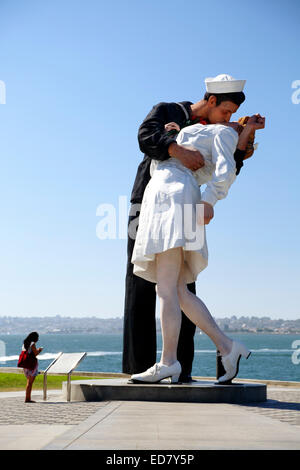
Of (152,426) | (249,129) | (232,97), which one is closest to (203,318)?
(249,129)

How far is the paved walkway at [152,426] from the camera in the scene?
3600 mm

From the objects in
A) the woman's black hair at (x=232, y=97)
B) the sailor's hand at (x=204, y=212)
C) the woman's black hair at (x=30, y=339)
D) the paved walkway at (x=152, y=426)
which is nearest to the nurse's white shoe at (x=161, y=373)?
the paved walkway at (x=152, y=426)

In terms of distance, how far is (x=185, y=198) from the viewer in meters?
6.14

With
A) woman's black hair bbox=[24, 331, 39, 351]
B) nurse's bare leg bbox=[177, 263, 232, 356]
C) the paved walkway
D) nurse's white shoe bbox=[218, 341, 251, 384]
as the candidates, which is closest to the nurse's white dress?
nurse's bare leg bbox=[177, 263, 232, 356]

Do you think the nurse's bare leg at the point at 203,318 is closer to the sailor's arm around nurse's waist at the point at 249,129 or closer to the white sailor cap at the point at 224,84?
the sailor's arm around nurse's waist at the point at 249,129

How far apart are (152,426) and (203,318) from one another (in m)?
2.04

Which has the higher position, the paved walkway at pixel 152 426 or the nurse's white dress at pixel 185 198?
the nurse's white dress at pixel 185 198

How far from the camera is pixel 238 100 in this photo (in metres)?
6.57

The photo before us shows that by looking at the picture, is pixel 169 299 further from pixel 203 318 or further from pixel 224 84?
pixel 224 84

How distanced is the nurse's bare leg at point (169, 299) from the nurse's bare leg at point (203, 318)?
0.12m

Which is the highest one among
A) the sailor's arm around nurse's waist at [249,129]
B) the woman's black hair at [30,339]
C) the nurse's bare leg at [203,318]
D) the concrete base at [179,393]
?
the sailor's arm around nurse's waist at [249,129]

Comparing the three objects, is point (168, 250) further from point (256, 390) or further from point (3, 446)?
point (3, 446)

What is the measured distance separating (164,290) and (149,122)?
5.41 feet
